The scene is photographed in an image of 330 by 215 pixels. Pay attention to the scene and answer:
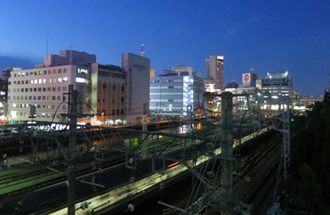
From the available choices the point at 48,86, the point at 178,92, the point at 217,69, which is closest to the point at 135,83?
the point at 48,86

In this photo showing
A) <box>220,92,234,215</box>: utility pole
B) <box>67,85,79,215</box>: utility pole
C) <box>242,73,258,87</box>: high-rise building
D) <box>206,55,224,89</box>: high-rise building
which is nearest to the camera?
<box>220,92,234,215</box>: utility pole

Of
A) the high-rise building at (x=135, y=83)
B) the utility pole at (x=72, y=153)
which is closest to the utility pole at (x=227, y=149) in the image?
the utility pole at (x=72, y=153)

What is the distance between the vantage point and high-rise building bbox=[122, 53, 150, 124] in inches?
1583

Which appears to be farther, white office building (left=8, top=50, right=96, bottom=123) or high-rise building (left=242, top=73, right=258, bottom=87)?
high-rise building (left=242, top=73, right=258, bottom=87)

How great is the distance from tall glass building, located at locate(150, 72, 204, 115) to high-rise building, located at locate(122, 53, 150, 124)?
41.2ft

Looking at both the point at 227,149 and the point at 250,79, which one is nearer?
the point at 227,149

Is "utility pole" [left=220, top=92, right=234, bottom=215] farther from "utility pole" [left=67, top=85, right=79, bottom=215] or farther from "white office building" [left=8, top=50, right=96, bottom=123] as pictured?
"white office building" [left=8, top=50, right=96, bottom=123]

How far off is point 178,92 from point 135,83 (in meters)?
18.4

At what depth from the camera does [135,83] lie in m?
41.4

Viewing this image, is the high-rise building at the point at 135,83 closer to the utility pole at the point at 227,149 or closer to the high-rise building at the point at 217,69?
the utility pole at the point at 227,149

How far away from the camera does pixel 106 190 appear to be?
10.2 metres

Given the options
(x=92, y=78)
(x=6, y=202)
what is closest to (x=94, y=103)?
(x=92, y=78)

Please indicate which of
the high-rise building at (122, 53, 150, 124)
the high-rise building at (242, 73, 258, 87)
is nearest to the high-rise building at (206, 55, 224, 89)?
the high-rise building at (242, 73, 258, 87)

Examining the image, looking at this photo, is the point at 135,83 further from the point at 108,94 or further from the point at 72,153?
the point at 72,153
